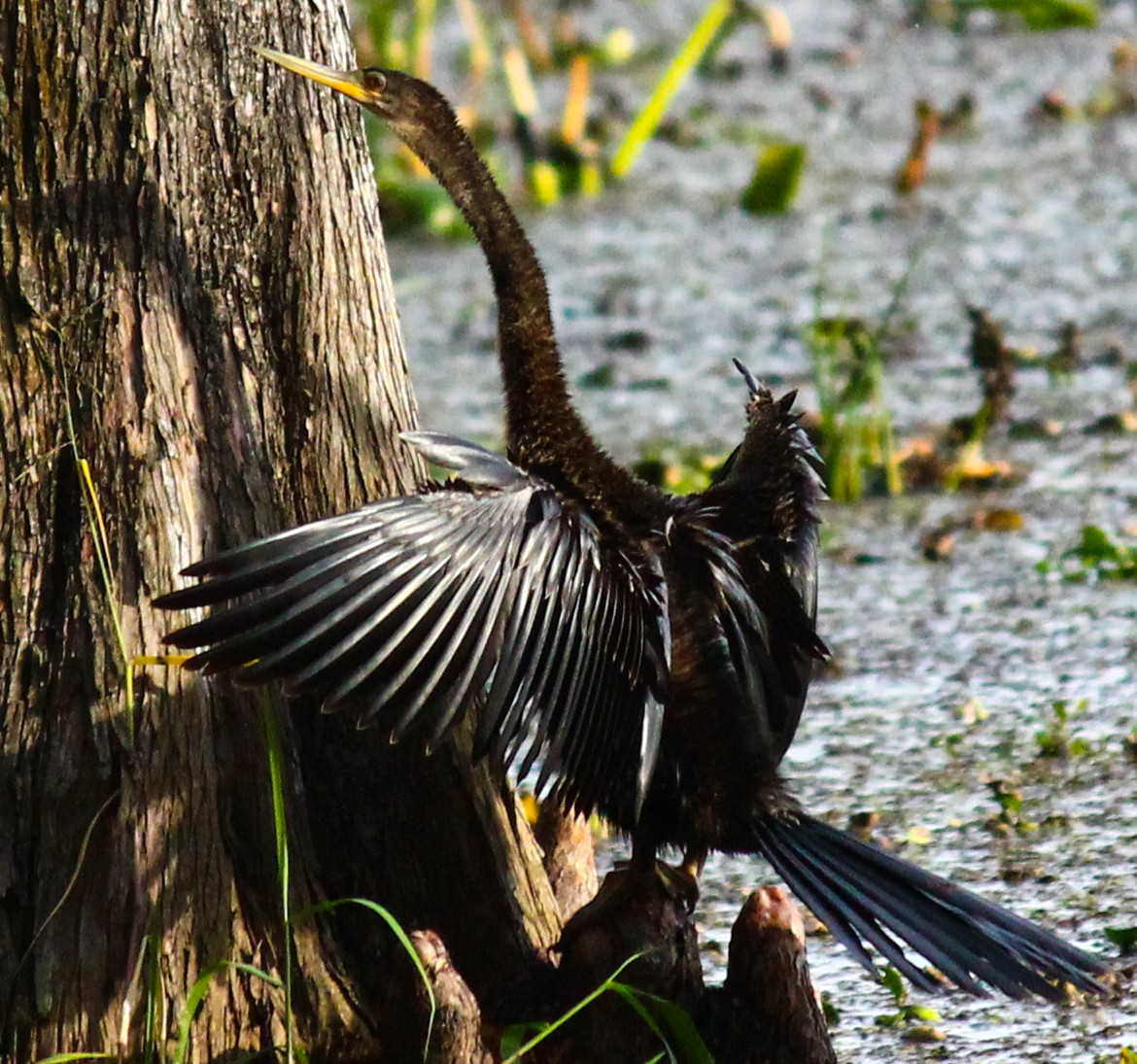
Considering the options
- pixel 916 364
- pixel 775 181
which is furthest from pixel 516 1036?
pixel 775 181

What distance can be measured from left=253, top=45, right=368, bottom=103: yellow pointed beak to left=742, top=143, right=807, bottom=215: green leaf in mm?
5704

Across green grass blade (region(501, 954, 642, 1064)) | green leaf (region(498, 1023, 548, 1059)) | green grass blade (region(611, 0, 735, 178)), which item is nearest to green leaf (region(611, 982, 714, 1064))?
green grass blade (region(501, 954, 642, 1064))

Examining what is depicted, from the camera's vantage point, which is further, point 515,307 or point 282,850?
point 515,307

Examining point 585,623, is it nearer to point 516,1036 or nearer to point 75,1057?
point 516,1036

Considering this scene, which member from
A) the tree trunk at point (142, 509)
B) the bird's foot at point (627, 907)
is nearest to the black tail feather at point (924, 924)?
the bird's foot at point (627, 907)

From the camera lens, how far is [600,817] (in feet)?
10.3

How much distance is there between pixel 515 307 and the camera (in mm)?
3414

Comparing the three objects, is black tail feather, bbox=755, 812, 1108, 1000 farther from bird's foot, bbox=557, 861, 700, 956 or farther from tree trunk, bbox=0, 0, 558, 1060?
tree trunk, bbox=0, 0, 558, 1060

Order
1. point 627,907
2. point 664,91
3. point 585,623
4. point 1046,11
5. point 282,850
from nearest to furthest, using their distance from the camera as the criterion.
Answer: point 282,850, point 585,623, point 627,907, point 664,91, point 1046,11

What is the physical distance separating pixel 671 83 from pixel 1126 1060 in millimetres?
5566

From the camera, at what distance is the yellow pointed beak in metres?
2.91

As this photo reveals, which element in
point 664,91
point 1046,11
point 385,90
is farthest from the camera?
point 1046,11

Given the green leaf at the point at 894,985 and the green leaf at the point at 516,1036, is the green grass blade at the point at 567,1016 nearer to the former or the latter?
the green leaf at the point at 516,1036

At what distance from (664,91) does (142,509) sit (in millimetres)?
5591
